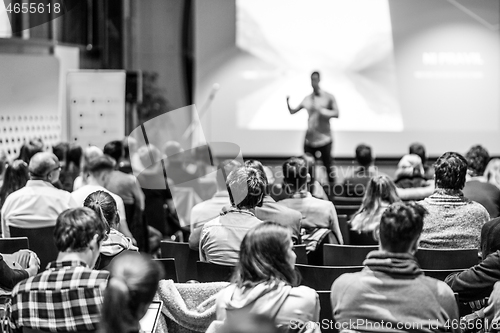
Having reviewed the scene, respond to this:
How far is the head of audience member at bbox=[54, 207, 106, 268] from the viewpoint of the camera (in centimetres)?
225

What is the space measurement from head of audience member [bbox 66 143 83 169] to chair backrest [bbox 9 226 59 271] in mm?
2084

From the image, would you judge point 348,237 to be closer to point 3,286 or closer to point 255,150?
point 3,286

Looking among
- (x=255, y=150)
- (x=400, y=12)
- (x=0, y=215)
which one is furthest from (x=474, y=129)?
(x=0, y=215)

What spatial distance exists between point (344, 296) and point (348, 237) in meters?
2.36

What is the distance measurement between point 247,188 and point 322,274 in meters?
0.70

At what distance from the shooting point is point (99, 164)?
16.4ft

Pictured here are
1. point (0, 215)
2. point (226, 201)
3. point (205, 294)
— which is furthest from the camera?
point (0, 215)

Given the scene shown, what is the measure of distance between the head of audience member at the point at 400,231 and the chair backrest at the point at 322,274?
62 cm

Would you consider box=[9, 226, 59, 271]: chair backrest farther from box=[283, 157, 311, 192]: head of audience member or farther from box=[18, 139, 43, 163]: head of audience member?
box=[18, 139, 43, 163]: head of audience member

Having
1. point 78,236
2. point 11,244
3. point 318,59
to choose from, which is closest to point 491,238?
point 78,236

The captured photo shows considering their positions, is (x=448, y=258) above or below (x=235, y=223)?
below

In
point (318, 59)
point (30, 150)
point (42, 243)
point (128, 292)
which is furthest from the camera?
point (318, 59)

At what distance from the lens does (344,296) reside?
2299mm

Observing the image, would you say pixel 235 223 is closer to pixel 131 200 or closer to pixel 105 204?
pixel 105 204
